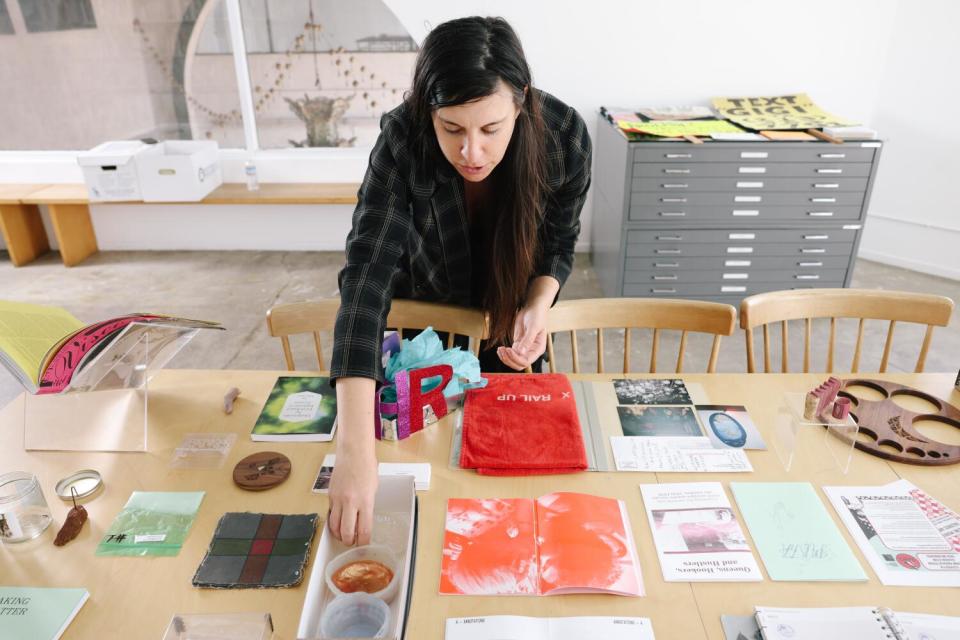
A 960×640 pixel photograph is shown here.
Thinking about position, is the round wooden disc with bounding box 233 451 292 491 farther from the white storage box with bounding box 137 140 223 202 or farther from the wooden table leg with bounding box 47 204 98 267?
the wooden table leg with bounding box 47 204 98 267

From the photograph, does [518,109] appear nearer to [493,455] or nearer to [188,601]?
[493,455]

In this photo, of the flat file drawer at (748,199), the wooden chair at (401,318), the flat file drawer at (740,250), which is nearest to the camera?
the wooden chair at (401,318)

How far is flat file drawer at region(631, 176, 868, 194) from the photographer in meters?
3.09

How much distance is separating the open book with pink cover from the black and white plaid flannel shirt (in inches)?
12.1

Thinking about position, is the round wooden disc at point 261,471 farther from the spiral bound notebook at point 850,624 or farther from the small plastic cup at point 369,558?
the spiral bound notebook at point 850,624

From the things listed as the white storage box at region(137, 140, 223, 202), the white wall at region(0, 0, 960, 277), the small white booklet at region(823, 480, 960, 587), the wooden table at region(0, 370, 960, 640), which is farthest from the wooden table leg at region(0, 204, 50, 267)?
the small white booklet at region(823, 480, 960, 587)

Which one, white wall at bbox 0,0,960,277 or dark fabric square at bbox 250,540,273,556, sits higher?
white wall at bbox 0,0,960,277

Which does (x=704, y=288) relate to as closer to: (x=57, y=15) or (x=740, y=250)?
(x=740, y=250)

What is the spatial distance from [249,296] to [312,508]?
276 centimetres

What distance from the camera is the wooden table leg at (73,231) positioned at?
3883 mm

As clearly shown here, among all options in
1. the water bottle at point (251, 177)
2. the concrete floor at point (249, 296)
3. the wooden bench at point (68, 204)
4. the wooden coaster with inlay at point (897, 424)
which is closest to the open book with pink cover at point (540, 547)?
the wooden coaster with inlay at point (897, 424)

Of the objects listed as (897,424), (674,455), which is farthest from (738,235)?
(674,455)

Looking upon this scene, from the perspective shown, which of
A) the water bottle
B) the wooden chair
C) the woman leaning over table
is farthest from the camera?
the water bottle

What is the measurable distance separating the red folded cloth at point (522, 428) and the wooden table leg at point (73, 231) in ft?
11.7
